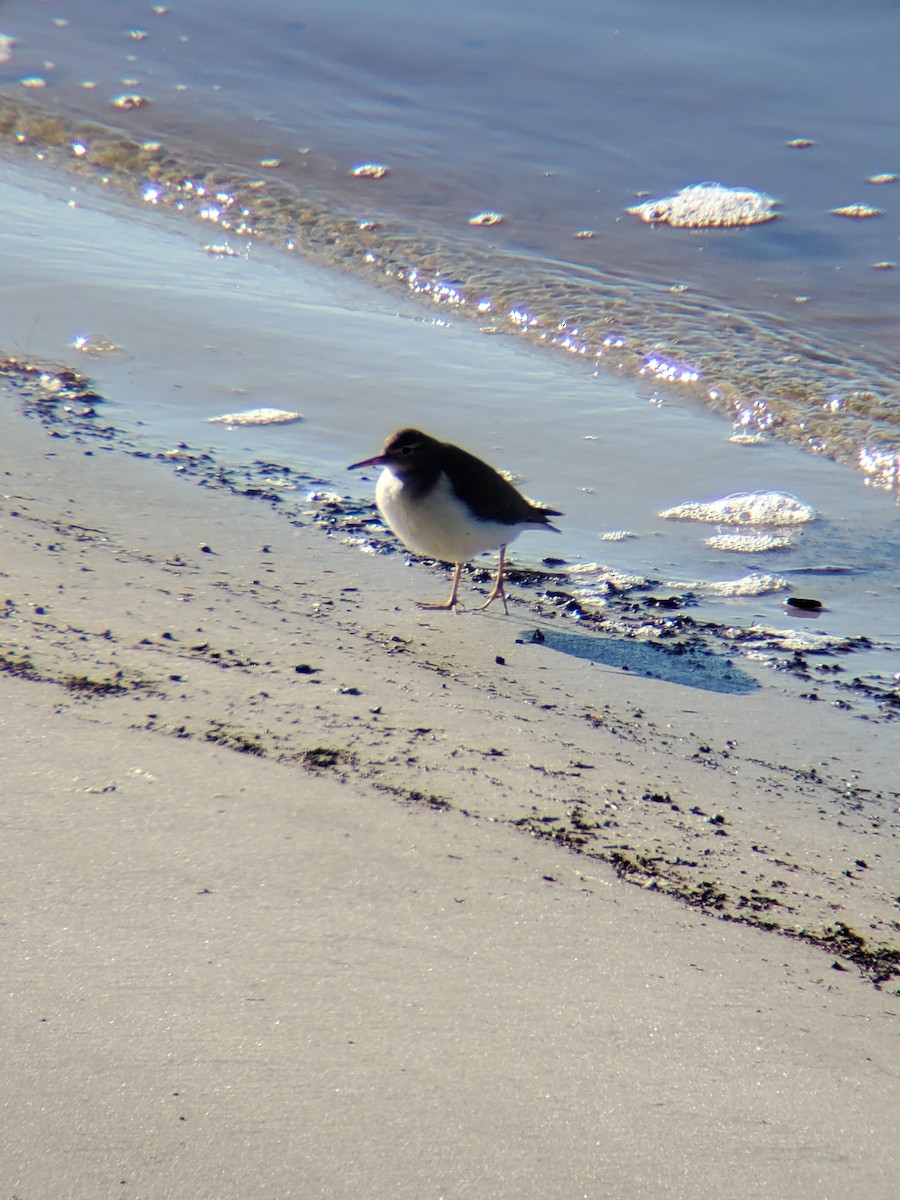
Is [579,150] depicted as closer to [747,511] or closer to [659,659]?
[747,511]

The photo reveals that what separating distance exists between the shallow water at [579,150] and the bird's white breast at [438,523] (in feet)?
8.41

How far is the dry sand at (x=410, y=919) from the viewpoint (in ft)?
5.98

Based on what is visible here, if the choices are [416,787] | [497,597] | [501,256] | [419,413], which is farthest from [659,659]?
[501,256]

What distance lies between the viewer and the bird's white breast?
14.1ft

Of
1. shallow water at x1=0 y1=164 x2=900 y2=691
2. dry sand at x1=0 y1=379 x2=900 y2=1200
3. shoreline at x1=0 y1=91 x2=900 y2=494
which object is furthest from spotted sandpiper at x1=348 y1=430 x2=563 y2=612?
shoreline at x1=0 y1=91 x2=900 y2=494

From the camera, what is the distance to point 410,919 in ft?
7.65

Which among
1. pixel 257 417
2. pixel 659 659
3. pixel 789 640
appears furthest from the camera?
pixel 257 417

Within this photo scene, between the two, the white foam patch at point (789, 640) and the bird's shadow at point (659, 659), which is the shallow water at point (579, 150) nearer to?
the white foam patch at point (789, 640)

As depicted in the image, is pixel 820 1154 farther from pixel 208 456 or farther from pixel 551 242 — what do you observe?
pixel 551 242

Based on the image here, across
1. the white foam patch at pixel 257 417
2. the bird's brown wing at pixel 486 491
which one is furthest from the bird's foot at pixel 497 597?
the white foam patch at pixel 257 417

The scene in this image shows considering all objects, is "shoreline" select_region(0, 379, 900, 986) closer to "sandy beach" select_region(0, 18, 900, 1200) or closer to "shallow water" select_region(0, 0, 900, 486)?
"sandy beach" select_region(0, 18, 900, 1200)

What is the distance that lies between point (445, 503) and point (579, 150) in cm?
758

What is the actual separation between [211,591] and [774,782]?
183 centimetres

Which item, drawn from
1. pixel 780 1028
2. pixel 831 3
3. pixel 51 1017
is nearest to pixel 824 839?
pixel 780 1028
